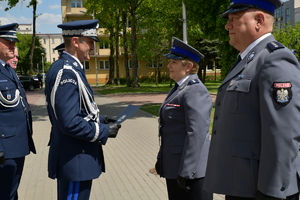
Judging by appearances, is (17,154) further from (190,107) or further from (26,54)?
(26,54)

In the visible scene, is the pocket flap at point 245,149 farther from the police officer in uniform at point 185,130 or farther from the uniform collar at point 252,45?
the police officer in uniform at point 185,130

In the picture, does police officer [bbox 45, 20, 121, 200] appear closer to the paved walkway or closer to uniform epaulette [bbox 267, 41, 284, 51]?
uniform epaulette [bbox 267, 41, 284, 51]

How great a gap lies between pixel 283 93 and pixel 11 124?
280 centimetres

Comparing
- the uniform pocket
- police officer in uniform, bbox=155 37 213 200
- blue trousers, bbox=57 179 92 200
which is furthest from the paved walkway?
the uniform pocket

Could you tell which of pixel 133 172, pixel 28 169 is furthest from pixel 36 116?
pixel 133 172

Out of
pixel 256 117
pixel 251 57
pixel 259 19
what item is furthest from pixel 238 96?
pixel 259 19

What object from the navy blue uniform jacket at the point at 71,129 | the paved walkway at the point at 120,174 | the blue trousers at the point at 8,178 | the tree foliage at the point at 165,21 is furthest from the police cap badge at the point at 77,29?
the tree foliage at the point at 165,21

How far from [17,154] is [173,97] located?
1.78m

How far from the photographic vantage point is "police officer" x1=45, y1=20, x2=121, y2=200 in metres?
2.64

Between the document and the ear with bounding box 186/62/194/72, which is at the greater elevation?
the ear with bounding box 186/62/194/72

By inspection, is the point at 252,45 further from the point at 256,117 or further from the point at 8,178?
the point at 8,178

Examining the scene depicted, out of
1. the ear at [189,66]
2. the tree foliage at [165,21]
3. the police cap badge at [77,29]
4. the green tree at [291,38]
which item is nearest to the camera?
the police cap badge at [77,29]

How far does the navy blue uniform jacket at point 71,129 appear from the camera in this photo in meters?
2.63

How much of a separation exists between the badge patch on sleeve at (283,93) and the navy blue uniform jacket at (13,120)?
2692 mm
